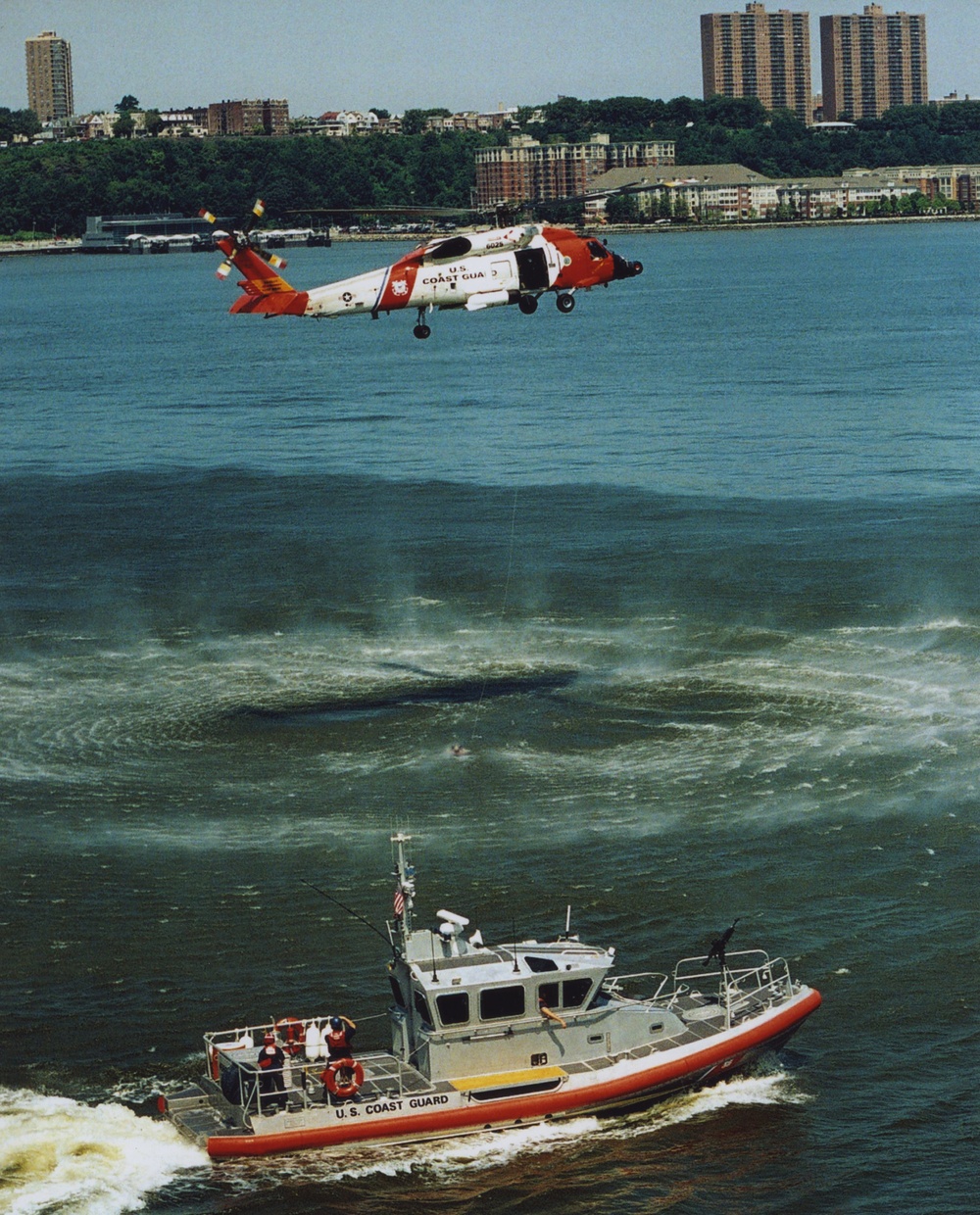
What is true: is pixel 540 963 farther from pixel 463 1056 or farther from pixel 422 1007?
pixel 422 1007

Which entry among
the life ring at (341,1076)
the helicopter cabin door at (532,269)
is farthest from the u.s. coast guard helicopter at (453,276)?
the life ring at (341,1076)

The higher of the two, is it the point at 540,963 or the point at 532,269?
the point at 532,269

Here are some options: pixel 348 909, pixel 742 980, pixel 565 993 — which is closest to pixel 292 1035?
pixel 565 993

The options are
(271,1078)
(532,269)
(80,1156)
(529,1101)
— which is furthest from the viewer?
(532,269)

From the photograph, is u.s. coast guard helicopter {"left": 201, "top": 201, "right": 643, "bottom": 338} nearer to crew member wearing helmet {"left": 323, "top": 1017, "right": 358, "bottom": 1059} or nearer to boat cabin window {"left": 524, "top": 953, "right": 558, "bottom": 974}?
boat cabin window {"left": 524, "top": 953, "right": 558, "bottom": 974}

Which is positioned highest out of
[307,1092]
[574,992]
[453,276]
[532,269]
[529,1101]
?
[532,269]

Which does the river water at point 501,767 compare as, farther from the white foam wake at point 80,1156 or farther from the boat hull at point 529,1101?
the boat hull at point 529,1101

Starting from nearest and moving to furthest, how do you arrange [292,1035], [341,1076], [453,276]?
1. [341,1076]
2. [292,1035]
3. [453,276]

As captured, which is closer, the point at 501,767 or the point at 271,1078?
the point at 271,1078
